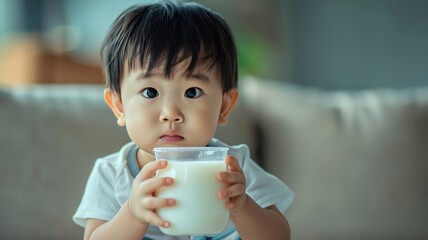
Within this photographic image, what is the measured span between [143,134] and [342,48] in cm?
408

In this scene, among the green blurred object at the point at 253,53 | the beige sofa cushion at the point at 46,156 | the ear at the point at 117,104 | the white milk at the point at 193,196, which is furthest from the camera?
the green blurred object at the point at 253,53

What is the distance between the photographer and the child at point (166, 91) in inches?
48.8

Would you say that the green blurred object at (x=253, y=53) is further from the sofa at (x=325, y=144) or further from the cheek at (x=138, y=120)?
the cheek at (x=138, y=120)

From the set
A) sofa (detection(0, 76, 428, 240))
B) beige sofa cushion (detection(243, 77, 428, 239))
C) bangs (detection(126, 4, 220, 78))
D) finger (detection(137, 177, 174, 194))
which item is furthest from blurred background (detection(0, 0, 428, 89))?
finger (detection(137, 177, 174, 194))

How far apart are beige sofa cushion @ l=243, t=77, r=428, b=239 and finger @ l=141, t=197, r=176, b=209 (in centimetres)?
118

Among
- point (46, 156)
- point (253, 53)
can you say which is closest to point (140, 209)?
point (46, 156)

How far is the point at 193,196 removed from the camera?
107 cm

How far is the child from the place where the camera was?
124cm

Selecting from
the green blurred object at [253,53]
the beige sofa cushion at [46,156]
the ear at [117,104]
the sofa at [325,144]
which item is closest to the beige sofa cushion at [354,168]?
the sofa at [325,144]

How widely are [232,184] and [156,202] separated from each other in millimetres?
125

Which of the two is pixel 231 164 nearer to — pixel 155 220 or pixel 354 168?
pixel 155 220

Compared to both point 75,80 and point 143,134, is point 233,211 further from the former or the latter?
point 75,80

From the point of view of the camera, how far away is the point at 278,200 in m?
1.45

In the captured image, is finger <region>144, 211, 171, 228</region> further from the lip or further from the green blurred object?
the green blurred object
